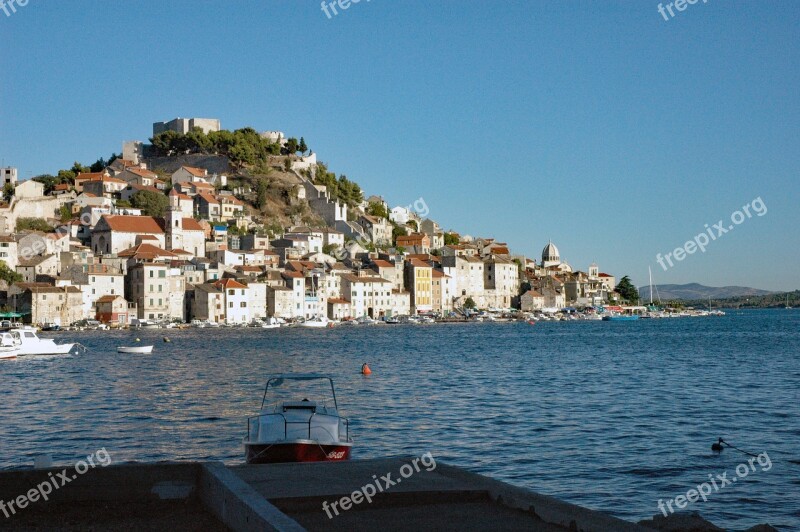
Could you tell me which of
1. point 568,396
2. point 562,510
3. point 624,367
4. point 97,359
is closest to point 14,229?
point 97,359

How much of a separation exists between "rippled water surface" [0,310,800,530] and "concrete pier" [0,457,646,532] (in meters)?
4.86

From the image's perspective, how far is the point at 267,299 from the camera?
98062 millimetres

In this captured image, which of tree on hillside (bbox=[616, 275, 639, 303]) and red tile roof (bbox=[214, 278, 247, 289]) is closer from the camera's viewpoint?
red tile roof (bbox=[214, 278, 247, 289])

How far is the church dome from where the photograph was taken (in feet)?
586

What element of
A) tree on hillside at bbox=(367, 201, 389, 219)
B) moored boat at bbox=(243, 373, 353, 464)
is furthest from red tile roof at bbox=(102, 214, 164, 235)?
moored boat at bbox=(243, 373, 353, 464)

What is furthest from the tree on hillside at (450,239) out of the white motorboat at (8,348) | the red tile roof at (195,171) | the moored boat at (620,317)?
the white motorboat at (8,348)

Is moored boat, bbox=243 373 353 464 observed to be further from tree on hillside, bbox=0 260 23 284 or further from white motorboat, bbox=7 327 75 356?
tree on hillside, bbox=0 260 23 284

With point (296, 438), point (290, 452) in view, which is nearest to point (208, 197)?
point (296, 438)

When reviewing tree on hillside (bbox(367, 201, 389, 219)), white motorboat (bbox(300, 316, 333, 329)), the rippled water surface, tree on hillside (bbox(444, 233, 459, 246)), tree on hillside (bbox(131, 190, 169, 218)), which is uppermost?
tree on hillside (bbox(367, 201, 389, 219))

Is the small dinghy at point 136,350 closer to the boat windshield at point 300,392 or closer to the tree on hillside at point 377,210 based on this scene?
the boat windshield at point 300,392

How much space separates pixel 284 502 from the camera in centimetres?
829

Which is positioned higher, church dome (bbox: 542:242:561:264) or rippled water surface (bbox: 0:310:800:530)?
church dome (bbox: 542:242:561:264)

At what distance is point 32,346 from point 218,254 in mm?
50860

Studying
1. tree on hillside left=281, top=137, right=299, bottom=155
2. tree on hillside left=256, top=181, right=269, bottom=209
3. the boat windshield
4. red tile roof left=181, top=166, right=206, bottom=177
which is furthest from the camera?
tree on hillside left=281, top=137, right=299, bottom=155
